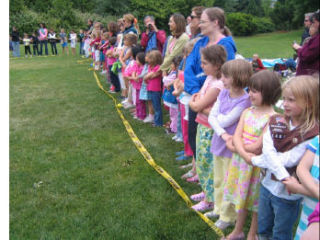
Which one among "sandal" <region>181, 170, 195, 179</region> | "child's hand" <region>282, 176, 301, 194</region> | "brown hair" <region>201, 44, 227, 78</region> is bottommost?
"sandal" <region>181, 170, 195, 179</region>

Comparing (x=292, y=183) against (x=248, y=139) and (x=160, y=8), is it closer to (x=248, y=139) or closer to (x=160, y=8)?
(x=248, y=139)

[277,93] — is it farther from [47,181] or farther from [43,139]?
[43,139]

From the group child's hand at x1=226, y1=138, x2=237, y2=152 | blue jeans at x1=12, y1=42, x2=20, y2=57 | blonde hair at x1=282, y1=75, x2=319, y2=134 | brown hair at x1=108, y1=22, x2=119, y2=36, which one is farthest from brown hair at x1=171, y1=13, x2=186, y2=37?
blue jeans at x1=12, y1=42, x2=20, y2=57

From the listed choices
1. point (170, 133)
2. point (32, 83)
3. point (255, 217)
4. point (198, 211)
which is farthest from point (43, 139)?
point (32, 83)

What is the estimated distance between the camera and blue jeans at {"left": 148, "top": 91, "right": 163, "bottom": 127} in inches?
254

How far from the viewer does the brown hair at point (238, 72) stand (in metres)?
2.81

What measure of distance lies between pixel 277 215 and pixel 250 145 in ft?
1.92

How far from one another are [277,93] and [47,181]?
3.43m

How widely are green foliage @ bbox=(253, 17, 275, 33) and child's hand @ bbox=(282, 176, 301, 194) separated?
4983cm

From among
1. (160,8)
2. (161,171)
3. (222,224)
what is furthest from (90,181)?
(160,8)

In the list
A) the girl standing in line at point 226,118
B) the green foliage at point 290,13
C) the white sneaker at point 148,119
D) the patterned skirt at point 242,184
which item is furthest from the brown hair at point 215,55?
the green foliage at point 290,13

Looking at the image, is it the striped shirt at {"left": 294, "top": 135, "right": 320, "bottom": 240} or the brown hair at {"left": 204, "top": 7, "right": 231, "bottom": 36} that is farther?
the brown hair at {"left": 204, "top": 7, "right": 231, "bottom": 36}

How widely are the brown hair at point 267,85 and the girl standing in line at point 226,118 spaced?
0.28 metres

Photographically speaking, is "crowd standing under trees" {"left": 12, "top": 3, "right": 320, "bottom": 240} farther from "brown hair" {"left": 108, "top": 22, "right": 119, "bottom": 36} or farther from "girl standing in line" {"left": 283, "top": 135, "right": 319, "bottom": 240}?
"brown hair" {"left": 108, "top": 22, "right": 119, "bottom": 36}
